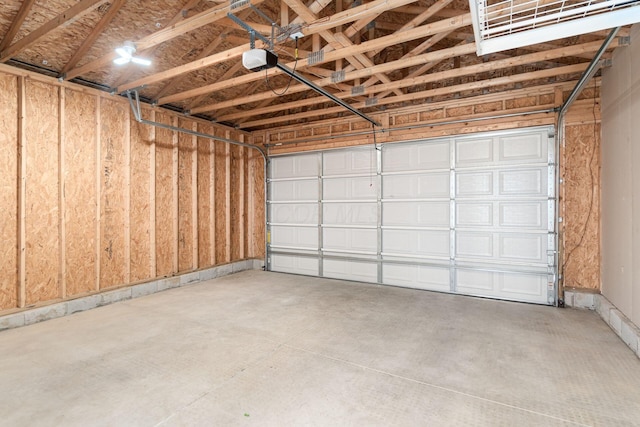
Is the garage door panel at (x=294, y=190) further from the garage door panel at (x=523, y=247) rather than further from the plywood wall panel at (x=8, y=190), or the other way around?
the plywood wall panel at (x=8, y=190)

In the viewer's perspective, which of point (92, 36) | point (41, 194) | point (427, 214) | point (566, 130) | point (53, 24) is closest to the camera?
point (53, 24)

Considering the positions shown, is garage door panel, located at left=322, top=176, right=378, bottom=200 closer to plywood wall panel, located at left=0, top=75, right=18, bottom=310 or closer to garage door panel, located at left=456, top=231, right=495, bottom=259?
garage door panel, located at left=456, top=231, right=495, bottom=259

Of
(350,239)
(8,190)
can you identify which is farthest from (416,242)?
(8,190)

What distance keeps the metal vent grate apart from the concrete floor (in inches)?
101

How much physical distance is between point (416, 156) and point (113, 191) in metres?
5.24

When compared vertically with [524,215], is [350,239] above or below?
below

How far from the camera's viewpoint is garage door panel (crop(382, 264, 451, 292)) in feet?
18.4

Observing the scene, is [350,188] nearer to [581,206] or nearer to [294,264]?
[294,264]

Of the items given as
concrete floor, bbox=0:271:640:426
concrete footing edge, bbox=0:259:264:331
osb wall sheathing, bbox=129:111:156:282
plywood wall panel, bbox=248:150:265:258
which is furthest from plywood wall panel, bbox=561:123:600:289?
osb wall sheathing, bbox=129:111:156:282

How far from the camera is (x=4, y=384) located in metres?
2.63

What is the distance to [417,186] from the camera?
5852mm

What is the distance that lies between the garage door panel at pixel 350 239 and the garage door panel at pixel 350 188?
0.68 metres

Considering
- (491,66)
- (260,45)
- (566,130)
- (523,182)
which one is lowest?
(523,182)

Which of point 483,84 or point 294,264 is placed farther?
point 294,264
